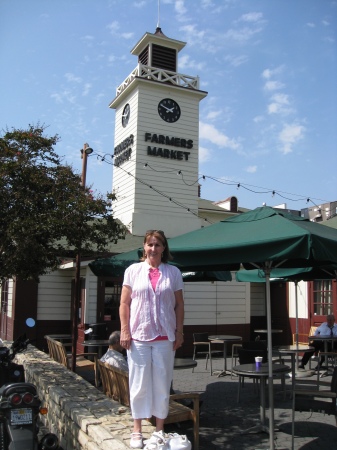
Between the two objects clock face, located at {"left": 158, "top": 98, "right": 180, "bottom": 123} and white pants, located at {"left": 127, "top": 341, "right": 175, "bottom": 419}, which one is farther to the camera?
clock face, located at {"left": 158, "top": 98, "right": 180, "bottom": 123}

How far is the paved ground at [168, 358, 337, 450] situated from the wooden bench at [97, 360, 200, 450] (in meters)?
0.47

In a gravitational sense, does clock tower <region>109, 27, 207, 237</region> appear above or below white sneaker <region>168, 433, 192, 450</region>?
above

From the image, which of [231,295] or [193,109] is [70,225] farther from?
[193,109]

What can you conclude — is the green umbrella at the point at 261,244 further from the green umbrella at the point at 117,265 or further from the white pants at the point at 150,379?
the green umbrella at the point at 117,265

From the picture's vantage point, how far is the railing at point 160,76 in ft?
60.1

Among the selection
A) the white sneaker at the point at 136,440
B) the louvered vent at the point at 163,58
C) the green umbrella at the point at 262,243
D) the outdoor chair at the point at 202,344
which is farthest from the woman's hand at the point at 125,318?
the louvered vent at the point at 163,58

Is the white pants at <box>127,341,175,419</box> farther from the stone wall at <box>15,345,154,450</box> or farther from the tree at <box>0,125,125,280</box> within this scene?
the tree at <box>0,125,125,280</box>

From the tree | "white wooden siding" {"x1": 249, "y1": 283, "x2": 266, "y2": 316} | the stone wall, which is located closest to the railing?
"white wooden siding" {"x1": 249, "y1": 283, "x2": 266, "y2": 316}

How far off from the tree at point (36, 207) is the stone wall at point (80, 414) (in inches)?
67.7

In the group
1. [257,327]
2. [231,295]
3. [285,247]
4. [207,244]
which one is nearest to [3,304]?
[231,295]

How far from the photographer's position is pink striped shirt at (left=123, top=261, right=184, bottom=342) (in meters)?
3.48

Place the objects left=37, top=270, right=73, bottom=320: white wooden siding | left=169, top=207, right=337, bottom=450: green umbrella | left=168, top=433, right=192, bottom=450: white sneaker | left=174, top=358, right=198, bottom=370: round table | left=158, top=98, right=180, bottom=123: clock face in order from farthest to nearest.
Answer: left=158, top=98, right=180, bottom=123: clock face → left=37, top=270, right=73, bottom=320: white wooden siding → left=174, top=358, right=198, bottom=370: round table → left=169, top=207, right=337, bottom=450: green umbrella → left=168, top=433, right=192, bottom=450: white sneaker

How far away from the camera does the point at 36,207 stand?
22.9ft

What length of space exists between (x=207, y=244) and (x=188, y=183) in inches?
533
